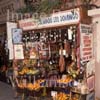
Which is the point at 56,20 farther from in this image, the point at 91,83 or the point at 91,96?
the point at 91,96

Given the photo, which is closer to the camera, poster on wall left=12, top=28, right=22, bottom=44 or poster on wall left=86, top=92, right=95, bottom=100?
poster on wall left=86, top=92, right=95, bottom=100

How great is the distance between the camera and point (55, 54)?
5258 millimetres

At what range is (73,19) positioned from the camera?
4.54m

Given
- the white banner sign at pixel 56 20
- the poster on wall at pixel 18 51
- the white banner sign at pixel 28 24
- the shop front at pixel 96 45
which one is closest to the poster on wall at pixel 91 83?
the shop front at pixel 96 45

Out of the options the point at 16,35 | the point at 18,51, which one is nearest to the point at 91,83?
the point at 18,51

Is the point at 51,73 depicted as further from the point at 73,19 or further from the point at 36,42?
the point at 73,19

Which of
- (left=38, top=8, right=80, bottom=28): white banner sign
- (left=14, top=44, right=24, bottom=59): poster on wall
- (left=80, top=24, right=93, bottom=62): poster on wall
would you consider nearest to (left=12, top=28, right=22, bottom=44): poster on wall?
(left=14, top=44, right=24, bottom=59): poster on wall

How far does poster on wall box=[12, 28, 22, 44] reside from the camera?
5.63 meters

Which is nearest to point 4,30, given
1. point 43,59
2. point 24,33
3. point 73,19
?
point 24,33

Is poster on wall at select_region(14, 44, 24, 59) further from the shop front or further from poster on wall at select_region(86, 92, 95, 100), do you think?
poster on wall at select_region(86, 92, 95, 100)

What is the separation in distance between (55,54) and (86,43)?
3.12 feet

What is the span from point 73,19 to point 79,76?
1.24m

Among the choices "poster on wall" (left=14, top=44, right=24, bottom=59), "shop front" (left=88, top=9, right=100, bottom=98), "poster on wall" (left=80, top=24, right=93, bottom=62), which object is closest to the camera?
"poster on wall" (left=80, top=24, right=93, bottom=62)

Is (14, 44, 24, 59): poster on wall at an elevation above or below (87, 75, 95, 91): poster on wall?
above
